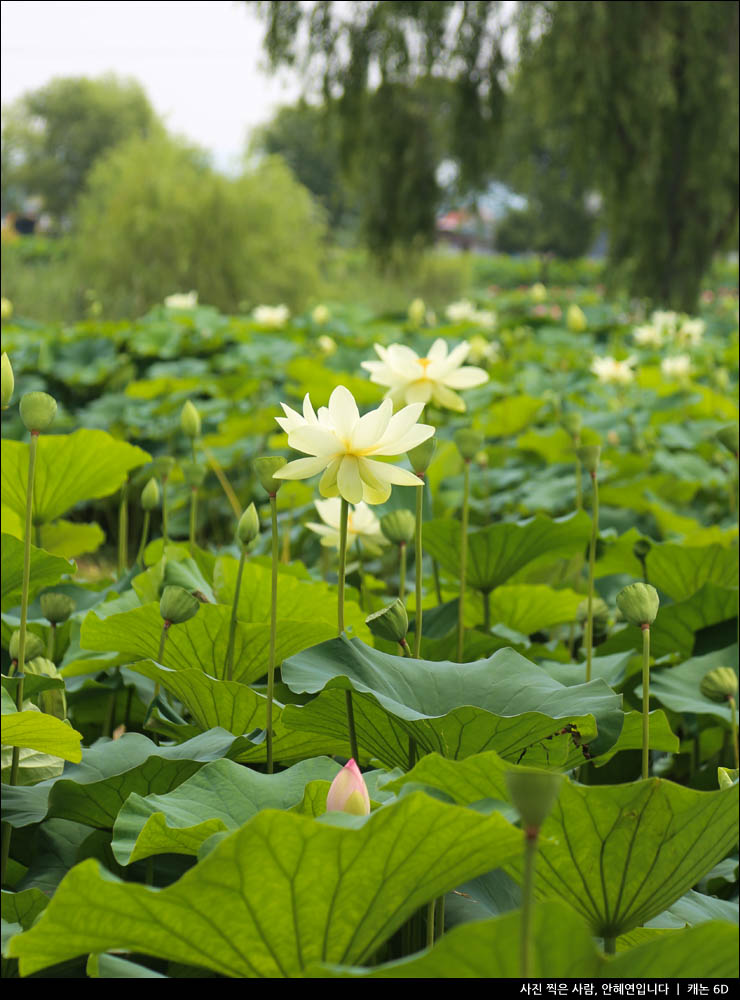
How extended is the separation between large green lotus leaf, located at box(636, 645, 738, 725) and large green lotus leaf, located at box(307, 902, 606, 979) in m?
0.54

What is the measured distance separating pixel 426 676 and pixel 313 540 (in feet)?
2.94

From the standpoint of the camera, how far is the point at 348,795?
0.50 meters

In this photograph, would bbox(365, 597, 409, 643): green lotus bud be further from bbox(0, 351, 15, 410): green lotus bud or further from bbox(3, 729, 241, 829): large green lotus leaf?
bbox(0, 351, 15, 410): green lotus bud

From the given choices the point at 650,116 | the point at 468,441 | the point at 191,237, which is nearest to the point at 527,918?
the point at 468,441

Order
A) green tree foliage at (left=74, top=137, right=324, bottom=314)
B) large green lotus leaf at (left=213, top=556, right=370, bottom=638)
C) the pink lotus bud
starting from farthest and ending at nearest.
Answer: green tree foliage at (left=74, top=137, right=324, bottom=314), large green lotus leaf at (left=213, top=556, right=370, bottom=638), the pink lotus bud

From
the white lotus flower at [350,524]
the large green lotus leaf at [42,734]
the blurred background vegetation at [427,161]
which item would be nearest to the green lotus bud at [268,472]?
the large green lotus leaf at [42,734]

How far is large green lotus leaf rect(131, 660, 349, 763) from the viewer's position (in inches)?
28.5

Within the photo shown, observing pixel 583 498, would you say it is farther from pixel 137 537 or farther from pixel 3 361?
pixel 137 537

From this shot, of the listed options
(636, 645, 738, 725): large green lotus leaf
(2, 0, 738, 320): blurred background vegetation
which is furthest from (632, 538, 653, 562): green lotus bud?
(2, 0, 738, 320): blurred background vegetation

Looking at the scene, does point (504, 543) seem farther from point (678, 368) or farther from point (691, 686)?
point (678, 368)

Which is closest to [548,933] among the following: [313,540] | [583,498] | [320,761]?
[320,761]

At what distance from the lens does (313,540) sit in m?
1.59

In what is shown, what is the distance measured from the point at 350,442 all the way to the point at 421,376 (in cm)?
47
